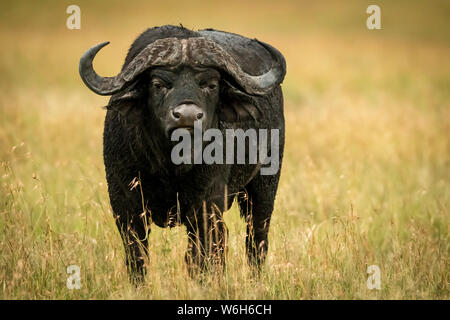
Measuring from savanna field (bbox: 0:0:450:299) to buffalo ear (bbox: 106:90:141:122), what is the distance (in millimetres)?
940

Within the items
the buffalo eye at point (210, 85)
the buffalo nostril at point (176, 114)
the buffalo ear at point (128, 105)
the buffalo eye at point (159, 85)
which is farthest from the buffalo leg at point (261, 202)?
the buffalo nostril at point (176, 114)

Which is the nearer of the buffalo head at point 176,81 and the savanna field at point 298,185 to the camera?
the buffalo head at point 176,81

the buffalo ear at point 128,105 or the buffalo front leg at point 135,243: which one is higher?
the buffalo ear at point 128,105

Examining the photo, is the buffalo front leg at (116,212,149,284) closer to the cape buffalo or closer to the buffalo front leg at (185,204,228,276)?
the cape buffalo

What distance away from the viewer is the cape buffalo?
496 cm

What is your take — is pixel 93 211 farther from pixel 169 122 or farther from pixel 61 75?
pixel 61 75

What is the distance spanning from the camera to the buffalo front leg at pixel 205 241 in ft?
17.3

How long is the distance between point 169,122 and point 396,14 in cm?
4396

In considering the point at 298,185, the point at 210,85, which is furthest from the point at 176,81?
the point at 298,185

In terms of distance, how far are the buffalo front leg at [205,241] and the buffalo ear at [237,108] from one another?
0.76m

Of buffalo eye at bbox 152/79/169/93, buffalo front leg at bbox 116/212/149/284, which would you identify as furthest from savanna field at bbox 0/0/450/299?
buffalo eye at bbox 152/79/169/93

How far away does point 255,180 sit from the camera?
6.62m

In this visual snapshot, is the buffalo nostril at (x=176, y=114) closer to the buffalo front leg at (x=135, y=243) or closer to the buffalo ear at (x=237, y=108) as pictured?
the buffalo ear at (x=237, y=108)

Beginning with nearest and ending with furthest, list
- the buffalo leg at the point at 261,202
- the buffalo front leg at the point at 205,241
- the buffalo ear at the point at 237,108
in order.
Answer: the buffalo front leg at the point at 205,241, the buffalo ear at the point at 237,108, the buffalo leg at the point at 261,202
